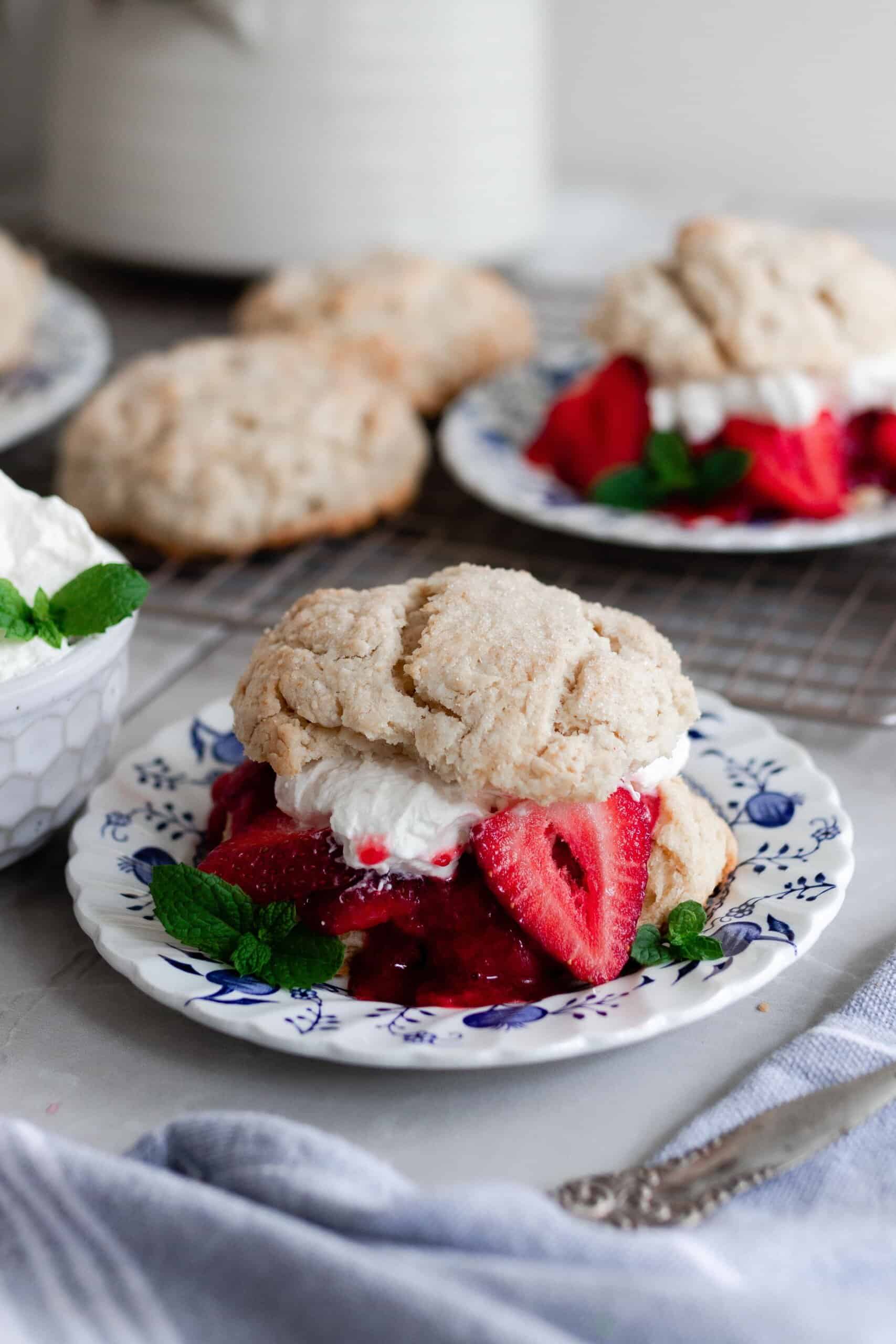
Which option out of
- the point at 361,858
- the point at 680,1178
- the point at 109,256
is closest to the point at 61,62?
the point at 109,256

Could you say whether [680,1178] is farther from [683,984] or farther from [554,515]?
[554,515]

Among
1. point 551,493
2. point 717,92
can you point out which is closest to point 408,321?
point 551,493

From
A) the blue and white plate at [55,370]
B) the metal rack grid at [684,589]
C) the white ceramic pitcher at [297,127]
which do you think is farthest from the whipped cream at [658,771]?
the white ceramic pitcher at [297,127]

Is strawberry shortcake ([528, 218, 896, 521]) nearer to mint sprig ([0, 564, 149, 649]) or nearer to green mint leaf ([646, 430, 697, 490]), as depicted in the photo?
green mint leaf ([646, 430, 697, 490])

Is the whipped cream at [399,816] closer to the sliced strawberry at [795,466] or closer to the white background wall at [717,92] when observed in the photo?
the sliced strawberry at [795,466]

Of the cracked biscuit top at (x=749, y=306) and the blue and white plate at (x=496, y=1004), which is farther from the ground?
the cracked biscuit top at (x=749, y=306)
